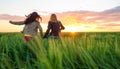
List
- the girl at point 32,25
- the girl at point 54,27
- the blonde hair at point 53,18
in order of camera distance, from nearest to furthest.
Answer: the girl at point 32,25
the blonde hair at point 53,18
the girl at point 54,27

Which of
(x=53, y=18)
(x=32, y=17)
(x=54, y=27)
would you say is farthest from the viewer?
(x=54, y=27)

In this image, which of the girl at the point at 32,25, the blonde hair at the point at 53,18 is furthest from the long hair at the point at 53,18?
the girl at the point at 32,25

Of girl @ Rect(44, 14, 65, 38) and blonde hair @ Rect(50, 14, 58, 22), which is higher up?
blonde hair @ Rect(50, 14, 58, 22)

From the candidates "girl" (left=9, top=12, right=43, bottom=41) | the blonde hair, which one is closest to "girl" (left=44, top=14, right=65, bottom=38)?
the blonde hair

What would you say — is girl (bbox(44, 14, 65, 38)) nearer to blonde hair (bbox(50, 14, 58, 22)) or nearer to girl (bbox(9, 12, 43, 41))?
blonde hair (bbox(50, 14, 58, 22))

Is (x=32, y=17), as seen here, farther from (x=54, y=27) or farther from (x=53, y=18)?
(x=54, y=27)

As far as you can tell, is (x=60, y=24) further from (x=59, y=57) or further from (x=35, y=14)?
(x=59, y=57)

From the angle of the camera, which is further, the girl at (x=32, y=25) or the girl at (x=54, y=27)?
the girl at (x=54, y=27)

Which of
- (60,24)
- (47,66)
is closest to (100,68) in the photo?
(47,66)

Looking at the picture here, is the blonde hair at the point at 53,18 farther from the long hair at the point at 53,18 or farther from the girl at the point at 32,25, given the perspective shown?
the girl at the point at 32,25

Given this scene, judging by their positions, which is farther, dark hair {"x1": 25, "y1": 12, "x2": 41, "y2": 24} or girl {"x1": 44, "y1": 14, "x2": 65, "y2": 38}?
girl {"x1": 44, "y1": 14, "x2": 65, "y2": 38}

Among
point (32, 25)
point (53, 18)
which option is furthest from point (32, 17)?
point (53, 18)

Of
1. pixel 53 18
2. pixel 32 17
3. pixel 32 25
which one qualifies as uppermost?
pixel 32 17

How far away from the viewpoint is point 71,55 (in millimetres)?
2873
